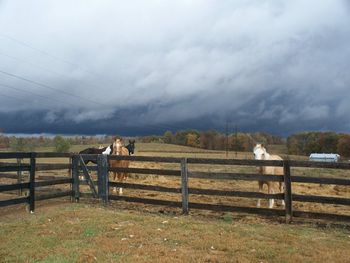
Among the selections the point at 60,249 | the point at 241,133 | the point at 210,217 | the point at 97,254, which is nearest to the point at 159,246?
the point at 97,254

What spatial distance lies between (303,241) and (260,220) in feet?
7.93

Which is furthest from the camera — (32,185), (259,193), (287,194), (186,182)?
(32,185)

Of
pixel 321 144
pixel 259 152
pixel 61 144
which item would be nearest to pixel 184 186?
pixel 259 152

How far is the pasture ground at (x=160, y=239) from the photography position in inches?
258

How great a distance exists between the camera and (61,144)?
227 feet

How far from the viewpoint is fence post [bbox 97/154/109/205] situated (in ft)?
40.6

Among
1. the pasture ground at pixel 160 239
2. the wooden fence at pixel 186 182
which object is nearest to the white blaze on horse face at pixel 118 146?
the wooden fence at pixel 186 182

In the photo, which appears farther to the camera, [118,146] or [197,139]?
[197,139]

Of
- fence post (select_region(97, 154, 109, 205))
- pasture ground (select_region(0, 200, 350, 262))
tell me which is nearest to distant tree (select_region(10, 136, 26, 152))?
fence post (select_region(97, 154, 109, 205))

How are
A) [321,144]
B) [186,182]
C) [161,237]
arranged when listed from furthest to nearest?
1. [321,144]
2. [186,182]
3. [161,237]

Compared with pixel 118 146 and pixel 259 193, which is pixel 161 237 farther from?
pixel 118 146

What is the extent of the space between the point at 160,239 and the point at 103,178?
5238mm

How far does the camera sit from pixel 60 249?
7027 millimetres

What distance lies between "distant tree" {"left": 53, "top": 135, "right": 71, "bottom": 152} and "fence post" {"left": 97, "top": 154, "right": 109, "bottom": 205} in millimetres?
58318
